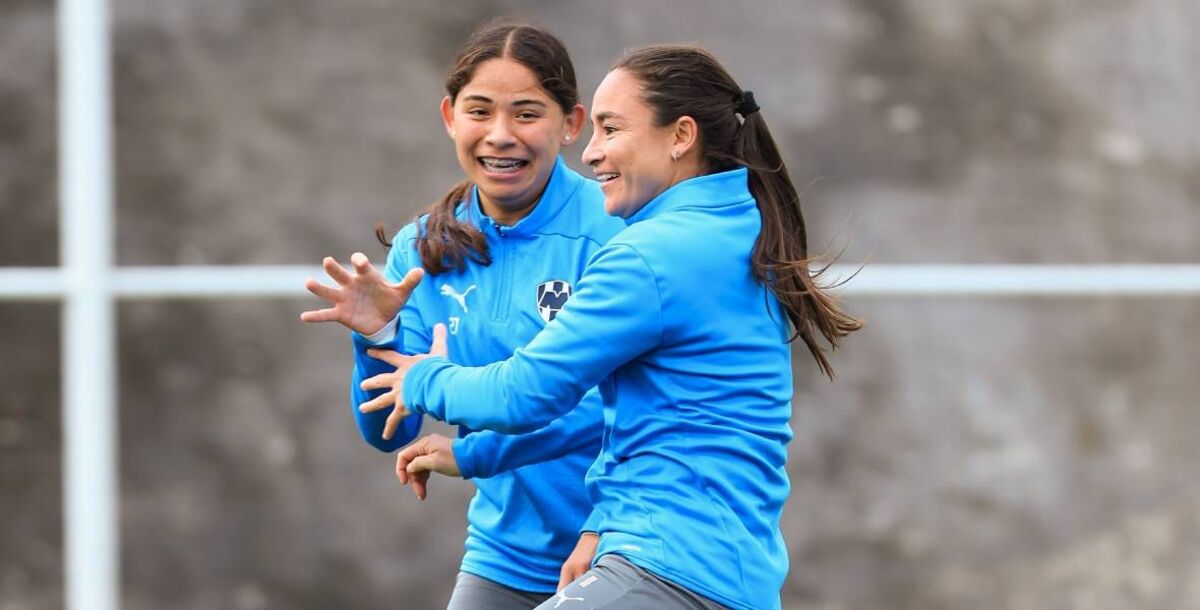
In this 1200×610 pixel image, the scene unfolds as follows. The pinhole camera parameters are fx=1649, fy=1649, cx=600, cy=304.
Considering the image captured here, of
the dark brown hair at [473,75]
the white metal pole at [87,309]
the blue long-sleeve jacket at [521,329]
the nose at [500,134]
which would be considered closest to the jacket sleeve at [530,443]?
the blue long-sleeve jacket at [521,329]

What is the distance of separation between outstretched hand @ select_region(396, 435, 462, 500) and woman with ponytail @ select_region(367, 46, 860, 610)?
0.18 metres

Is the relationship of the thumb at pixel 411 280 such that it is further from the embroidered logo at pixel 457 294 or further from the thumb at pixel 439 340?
the embroidered logo at pixel 457 294

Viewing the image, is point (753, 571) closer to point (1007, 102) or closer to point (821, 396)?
point (821, 396)

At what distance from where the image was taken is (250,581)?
5934mm

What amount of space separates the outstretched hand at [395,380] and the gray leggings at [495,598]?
0.45 meters

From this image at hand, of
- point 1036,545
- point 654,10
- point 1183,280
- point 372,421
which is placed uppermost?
point 654,10

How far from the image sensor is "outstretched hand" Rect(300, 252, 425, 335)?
2865 mm

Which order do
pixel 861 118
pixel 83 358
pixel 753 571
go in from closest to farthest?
pixel 753 571 < pixel 83 358 < pixel 861 118

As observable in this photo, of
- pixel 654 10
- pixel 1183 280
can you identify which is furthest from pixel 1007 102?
pixel 654 10

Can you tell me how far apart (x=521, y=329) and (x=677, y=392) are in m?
0.56

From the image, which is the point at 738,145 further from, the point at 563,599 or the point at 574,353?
the point at 563,599

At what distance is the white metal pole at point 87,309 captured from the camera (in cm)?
587

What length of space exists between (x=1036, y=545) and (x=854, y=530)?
739mm

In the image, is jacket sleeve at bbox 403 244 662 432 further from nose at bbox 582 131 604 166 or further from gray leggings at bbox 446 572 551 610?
gray leggings at bbox 446 572 551 610
